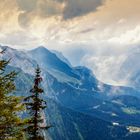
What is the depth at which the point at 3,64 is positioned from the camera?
33.5 metres

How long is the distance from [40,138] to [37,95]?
3700mm

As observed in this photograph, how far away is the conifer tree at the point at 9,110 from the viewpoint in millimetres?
32594

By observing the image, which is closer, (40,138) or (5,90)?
(5,90)

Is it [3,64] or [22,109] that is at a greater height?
[3,64]

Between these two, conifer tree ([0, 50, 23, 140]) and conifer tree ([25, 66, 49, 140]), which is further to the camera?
conifer tree ([25, 66, 49, 140])

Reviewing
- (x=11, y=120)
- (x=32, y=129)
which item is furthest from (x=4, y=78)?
(x=32, y=129)

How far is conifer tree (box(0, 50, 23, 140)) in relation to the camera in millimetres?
32594

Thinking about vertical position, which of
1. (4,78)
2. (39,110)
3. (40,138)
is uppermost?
(4,78)

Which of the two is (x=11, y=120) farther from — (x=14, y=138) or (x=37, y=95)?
(x=37, y=95)

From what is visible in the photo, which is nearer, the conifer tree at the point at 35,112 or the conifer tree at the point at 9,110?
the conifer tree at the point at 9,110

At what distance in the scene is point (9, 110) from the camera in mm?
33438

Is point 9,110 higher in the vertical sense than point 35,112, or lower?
higher

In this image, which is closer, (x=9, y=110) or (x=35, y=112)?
(x=9, y=110)

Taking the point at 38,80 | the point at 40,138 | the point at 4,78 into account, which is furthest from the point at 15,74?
the point at 40,138
